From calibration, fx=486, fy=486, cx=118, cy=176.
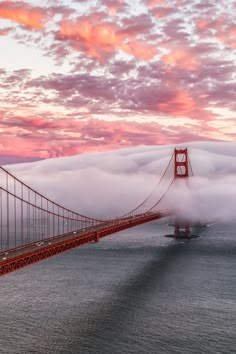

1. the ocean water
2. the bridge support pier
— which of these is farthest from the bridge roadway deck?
the bridge support pier

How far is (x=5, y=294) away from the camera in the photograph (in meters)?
59.2

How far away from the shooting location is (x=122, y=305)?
53.2 meters

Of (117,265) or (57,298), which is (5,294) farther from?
(117,265)

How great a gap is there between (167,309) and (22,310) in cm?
1540

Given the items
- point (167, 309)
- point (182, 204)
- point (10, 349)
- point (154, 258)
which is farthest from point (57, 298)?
point (182, 204)

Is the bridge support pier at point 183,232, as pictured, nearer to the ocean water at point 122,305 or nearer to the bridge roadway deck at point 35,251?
the ocean water at point 122,305

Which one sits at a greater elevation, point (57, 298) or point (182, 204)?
point (182, 204)

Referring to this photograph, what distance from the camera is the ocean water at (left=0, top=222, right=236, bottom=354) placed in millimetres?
41375

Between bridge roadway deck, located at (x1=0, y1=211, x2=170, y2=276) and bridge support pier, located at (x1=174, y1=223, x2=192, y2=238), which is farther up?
bridge roadway deck, located at (x1=0, y1=211, x2=170, y2=276)

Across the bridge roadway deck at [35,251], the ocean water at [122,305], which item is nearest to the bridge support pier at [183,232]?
the ocean water at [122,305]

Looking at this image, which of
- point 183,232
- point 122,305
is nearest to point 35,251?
point 122,305

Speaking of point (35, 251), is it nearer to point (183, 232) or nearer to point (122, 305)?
point (122, 305)

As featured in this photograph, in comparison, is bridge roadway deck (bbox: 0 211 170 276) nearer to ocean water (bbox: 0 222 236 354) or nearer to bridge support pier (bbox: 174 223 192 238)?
ocean water (bbox: 0 222 236 354)

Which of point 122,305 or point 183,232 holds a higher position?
point 183,232
